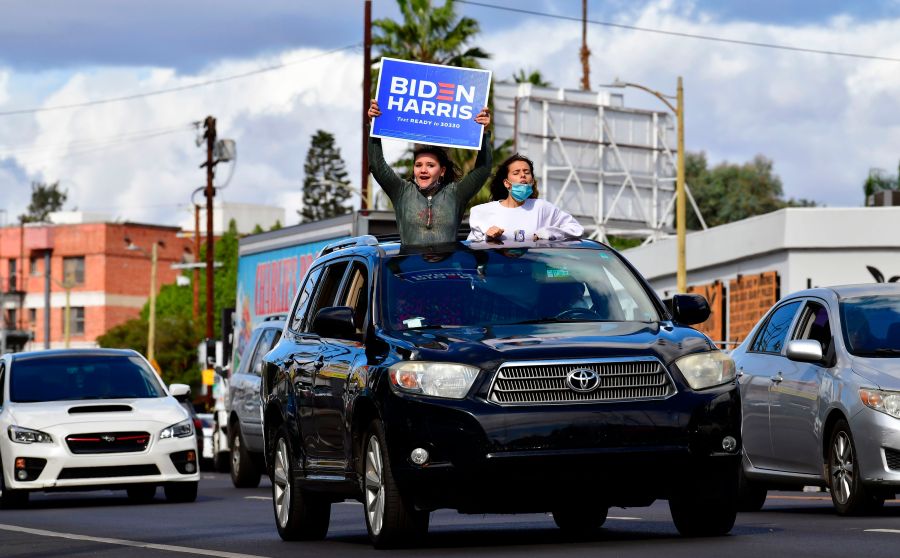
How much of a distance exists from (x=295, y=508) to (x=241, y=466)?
1120 cm

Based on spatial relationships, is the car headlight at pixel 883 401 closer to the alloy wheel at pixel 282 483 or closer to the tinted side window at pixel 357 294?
the tinted side window at pixel 357 294

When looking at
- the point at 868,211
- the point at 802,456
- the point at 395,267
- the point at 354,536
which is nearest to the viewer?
the point at 395,267

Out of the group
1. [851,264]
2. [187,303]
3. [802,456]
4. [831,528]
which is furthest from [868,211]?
[187,303]

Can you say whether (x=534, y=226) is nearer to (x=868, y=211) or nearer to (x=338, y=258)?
(x=338, y=258)

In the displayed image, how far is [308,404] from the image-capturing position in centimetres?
1205

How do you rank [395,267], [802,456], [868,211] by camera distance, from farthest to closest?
1. [868,211]
2. [802,456]
3. [395,267]

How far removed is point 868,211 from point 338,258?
29.3 m

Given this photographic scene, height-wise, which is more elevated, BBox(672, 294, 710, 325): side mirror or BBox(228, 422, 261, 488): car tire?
BBox(672, 294, 710, 325): side mirror

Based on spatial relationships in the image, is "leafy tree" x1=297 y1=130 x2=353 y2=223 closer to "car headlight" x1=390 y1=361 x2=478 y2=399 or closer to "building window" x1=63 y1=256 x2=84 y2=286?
"building window" x1=63 y1=256 x2=84 y2=286

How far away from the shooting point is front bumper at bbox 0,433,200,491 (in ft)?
62.7

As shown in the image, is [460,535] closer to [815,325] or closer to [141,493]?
[815,325]

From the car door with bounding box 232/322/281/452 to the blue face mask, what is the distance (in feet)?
33.5

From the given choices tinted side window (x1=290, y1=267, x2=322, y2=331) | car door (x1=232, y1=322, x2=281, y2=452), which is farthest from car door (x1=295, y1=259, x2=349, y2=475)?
car door (x1=232, y1=322, x2=281, y2=452)

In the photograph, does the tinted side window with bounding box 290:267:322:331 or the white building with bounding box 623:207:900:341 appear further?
the white building with bounding box 623:207:900:341
